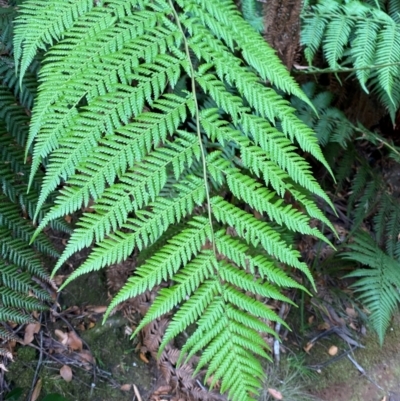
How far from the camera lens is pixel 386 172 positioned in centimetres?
309

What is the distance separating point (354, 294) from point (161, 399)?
1.41 m

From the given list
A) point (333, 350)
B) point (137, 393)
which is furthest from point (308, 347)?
point (137, 393)

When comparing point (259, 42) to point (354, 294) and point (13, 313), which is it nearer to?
point (13, 313)

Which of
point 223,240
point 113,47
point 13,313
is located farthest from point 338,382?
point 113,47

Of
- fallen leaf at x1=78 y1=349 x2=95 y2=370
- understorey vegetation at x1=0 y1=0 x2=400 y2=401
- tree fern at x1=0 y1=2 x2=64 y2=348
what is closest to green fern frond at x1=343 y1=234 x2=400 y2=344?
understorey vegetation at x1=0 y1=0 x2=400 y2=401

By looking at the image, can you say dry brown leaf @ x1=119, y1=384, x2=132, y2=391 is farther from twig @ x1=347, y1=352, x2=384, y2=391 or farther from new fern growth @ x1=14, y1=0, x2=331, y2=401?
twig @ x1=347, y1=352, x2=384, y2=391

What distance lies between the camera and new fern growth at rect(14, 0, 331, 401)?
1.28 meters

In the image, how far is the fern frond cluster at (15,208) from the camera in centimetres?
161

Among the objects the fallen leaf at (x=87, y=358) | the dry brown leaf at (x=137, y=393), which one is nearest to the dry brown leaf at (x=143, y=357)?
the dry brown leaf at (x=137, y=393)

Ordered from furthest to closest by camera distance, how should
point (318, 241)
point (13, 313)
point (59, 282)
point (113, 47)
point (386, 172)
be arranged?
point (386, 172) → point (318, 241) → point (59, 282) → point (13, 313) → point (113, 47)

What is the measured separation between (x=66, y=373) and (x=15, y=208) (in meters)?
1.00

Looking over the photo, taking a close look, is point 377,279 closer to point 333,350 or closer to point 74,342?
point 333,350

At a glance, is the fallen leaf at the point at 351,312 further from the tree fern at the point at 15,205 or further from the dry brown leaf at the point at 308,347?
the tree fern at the point at 15,205

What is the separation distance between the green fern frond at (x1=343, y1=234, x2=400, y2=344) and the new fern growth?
1.34 metres
